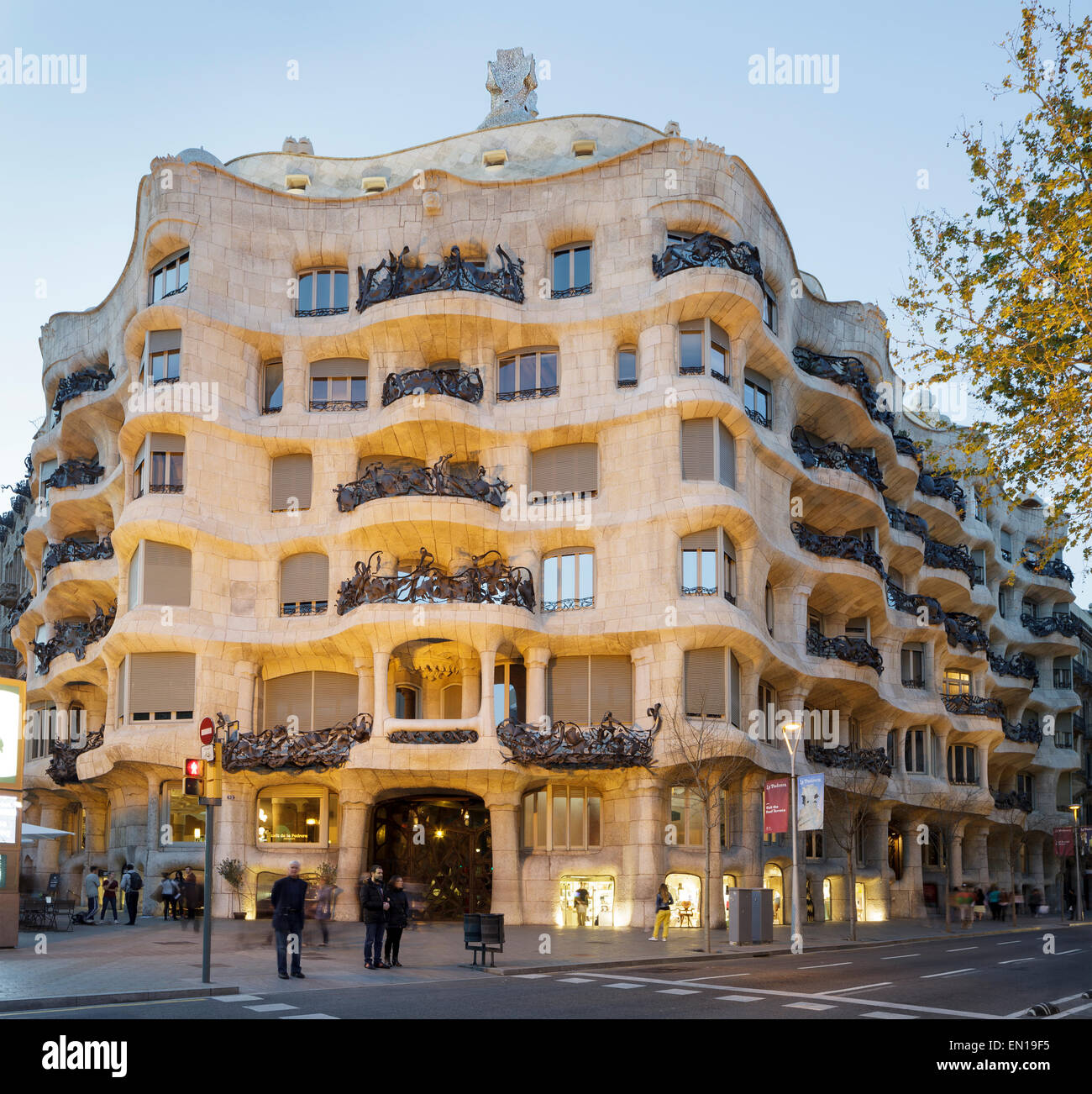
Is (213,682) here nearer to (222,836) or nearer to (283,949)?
(222,836)

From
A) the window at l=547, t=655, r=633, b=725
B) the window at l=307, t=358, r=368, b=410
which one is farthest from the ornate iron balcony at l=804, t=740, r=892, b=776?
the window at l=307, t=358, r=368, b=410

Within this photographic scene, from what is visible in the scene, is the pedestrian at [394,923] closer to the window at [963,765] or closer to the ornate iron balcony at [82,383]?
the ornate iron balcony at [82,383]

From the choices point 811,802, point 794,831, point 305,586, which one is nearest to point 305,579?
point 305,586

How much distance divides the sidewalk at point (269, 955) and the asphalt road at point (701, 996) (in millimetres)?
653

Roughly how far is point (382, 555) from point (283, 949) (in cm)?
2041

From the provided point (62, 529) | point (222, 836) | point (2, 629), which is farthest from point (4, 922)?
point (2, 629)

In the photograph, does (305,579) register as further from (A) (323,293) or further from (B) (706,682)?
(B) (706,682)

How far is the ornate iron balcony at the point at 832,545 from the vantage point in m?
42.9

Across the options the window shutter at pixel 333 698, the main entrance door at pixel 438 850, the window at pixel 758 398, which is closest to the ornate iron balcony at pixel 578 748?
the main entrance door at pixel 438 850

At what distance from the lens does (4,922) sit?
22.4 m

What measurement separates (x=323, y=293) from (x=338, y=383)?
3197mm

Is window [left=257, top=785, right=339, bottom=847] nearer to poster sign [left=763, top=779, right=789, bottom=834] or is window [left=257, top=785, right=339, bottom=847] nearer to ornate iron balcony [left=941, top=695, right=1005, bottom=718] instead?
poster sign [left=763, top=779, right=789, bottom=834]

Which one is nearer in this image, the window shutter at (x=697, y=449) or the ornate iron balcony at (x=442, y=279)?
the window shutter at (x=697, y=449)

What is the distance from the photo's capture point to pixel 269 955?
76.8 ft
